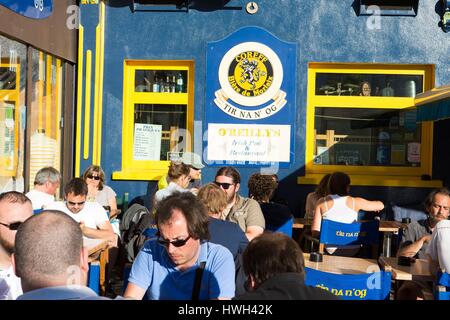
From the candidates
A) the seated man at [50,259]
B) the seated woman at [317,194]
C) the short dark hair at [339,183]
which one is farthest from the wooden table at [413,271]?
the seated man at [50,259]

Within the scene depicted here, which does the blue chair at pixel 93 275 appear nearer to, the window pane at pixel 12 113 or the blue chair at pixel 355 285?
the blue chair at pixel 355 285

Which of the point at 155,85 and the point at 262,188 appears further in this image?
the point at 155,85

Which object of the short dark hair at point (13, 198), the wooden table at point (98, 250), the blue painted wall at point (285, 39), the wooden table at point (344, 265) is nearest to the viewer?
the short dark hair at point (13, 198)

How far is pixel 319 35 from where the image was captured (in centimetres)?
876

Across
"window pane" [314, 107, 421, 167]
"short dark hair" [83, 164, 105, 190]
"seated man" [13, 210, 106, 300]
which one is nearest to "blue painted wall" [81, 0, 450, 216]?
"window pane" [314, 107, 421, 167]

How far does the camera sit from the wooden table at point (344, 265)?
4660 mm

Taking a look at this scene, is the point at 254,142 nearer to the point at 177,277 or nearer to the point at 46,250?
the point at 177,277

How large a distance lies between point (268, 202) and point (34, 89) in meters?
3.30

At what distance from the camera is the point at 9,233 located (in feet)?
11.3

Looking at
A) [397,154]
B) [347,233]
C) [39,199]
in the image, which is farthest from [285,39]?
[39,199]

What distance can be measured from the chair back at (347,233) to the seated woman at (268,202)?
400mm

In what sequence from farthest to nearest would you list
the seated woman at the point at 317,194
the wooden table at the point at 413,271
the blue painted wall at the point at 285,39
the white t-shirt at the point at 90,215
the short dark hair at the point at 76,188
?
the blue painted wall at the point at 285,39
the seated woman at the point at 317,194
the white t-shirt at the point at 90,215
the short dark hair at the point at 76,188
the wooden table at the point at 413,271

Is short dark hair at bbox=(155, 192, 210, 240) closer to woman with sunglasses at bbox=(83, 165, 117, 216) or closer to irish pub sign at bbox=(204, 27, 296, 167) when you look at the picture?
woman with sunglasses at bbox=(83, 165, 117, 216)
